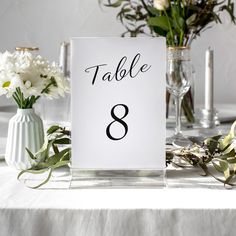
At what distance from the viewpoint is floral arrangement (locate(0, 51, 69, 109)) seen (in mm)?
1056

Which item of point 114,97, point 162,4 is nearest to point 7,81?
point 114,97

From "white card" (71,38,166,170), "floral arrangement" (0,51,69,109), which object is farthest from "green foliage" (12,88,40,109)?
"white card" (71,38,166,170)

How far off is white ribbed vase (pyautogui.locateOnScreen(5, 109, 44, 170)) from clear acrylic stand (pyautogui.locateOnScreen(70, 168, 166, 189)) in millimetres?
120

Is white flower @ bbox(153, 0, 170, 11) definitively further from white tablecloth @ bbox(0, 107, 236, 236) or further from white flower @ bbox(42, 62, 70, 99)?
white tablecloth @ bbox(0, 107, 236, 236)

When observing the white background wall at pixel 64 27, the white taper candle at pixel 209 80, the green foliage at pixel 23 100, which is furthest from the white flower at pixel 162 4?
the white background wall at pixel 64 27

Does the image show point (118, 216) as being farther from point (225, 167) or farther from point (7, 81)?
point (7, 81)

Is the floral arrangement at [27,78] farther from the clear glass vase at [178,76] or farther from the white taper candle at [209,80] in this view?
the white taper candle at [209,80]

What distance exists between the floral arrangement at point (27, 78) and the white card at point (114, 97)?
125 mm

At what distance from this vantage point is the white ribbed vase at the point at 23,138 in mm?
1070

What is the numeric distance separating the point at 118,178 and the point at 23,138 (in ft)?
0.67

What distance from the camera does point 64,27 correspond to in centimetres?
296

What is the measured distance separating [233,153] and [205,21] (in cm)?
82

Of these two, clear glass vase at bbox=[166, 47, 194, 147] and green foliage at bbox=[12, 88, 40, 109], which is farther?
clear glass vase at bbox=[166, 47, 194, 147]

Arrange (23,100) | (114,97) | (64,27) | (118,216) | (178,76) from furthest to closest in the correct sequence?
(64,27) < (178,76) < (23,100) < (114,97) < (118,216)
